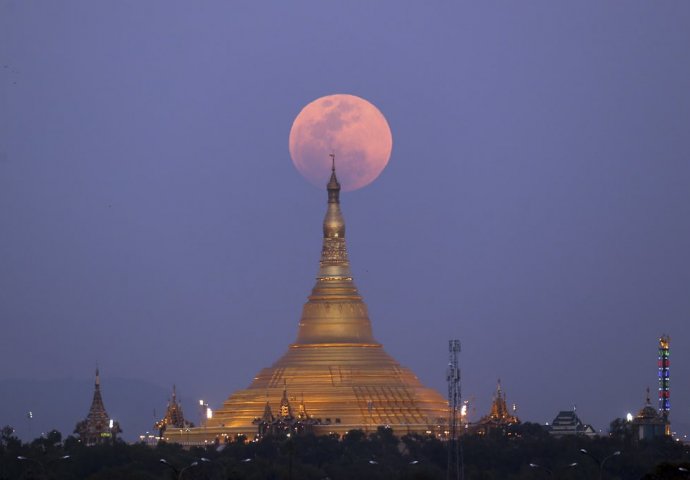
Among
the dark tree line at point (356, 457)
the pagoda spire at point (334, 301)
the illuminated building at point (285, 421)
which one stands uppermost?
the pagoda spire at point (334, 301)

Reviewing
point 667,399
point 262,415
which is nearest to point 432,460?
point 262,415

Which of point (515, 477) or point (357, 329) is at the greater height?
point (357, 329)

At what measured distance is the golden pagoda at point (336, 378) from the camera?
143125 millimetres

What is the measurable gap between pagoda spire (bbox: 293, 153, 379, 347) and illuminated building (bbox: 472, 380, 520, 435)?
7.97 metres

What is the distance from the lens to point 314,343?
5792 inches

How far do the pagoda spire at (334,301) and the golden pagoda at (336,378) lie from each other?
0.18 ft

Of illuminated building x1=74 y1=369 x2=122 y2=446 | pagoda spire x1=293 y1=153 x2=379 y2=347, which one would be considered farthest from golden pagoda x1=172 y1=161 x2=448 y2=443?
illuminated building x1=74 y1=369 x2=122 y2=446

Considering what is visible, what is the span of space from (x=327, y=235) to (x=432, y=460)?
18673 millimetres

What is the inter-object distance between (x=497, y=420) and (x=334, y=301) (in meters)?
11.9

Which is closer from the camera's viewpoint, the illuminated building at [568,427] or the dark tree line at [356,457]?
the dark tree line at [356,457]

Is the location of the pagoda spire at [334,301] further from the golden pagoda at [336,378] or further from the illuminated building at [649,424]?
the illuminated building at [649,424]

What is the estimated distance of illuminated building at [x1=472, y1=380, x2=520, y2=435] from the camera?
5846 inches

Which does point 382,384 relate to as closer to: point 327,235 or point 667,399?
point 327,235

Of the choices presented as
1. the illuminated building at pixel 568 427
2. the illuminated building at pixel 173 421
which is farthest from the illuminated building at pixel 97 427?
the illuminated building at pixel 568 427
